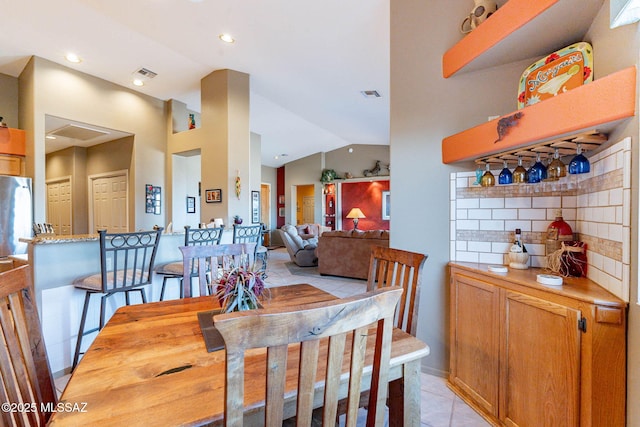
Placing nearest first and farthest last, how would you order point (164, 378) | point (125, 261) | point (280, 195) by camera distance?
point (164, 378) → point (125, 261) → point (280, 195)

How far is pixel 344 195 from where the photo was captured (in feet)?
32.9

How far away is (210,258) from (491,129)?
1776 mm

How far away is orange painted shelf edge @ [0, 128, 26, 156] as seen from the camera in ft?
13.6

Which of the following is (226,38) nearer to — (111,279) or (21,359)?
(111,279)

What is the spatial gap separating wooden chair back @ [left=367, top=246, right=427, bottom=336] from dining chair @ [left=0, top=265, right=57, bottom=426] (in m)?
1.33

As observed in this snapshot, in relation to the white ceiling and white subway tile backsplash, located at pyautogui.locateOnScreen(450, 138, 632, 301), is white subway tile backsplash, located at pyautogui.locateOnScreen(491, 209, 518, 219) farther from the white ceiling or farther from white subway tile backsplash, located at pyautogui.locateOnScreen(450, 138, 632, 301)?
the white ceiling

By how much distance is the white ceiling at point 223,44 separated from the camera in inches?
113

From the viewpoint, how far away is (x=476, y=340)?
1.78 meters

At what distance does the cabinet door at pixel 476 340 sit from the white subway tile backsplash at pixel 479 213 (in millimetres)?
422

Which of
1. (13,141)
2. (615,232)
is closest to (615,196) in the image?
(615,232)

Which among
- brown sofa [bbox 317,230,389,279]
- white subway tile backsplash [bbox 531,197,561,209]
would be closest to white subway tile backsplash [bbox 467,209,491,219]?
white subway tile backsplash [bbox 531,197,561,209]

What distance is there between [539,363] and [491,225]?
0.86 meters

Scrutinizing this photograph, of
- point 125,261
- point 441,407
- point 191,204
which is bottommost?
point 441,407

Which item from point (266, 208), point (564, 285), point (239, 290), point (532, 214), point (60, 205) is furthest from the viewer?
point (266, 208)
